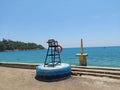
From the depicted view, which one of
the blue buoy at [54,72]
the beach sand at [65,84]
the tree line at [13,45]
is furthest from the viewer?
the tree line at [13,45]

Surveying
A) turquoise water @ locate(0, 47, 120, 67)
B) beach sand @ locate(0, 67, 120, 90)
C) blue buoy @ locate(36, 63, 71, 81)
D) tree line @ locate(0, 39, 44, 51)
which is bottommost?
turquoise water @ locate(0, 47, 120, 67)

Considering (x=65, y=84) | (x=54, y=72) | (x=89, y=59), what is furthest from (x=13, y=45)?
(x=65, y=84)

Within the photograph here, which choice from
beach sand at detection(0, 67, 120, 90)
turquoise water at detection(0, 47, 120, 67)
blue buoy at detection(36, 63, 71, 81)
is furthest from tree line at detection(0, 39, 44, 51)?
blue buoy at detection(36, 63, 71, 81)

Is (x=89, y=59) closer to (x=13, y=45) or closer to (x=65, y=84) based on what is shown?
(x=65, y=84)

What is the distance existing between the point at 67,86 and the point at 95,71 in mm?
2236

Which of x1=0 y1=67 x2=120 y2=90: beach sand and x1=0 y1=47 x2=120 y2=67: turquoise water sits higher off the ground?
x1=0 y1=67 x2=120 y2=90: beach sand

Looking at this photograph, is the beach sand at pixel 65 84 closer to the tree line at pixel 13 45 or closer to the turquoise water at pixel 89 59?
the turquoise water at pixel 89 59

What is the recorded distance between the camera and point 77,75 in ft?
30.1

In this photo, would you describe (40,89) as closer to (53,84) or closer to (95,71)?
(53,84)

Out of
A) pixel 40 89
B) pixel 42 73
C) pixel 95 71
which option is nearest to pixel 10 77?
pixel 42 73

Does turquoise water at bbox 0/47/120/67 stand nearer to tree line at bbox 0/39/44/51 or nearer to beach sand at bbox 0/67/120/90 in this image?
beach sand at bbox 0/67/120/90

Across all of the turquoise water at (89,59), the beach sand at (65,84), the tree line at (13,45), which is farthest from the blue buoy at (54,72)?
the tree line at (13,45)

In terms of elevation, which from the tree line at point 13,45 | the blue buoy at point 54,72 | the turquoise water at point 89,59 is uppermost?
the tree line at point 13,45

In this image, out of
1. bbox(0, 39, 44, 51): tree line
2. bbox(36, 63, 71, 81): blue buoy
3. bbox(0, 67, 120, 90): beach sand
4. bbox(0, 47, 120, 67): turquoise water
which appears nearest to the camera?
bbox(0, 67, 120, 90): beach sand
